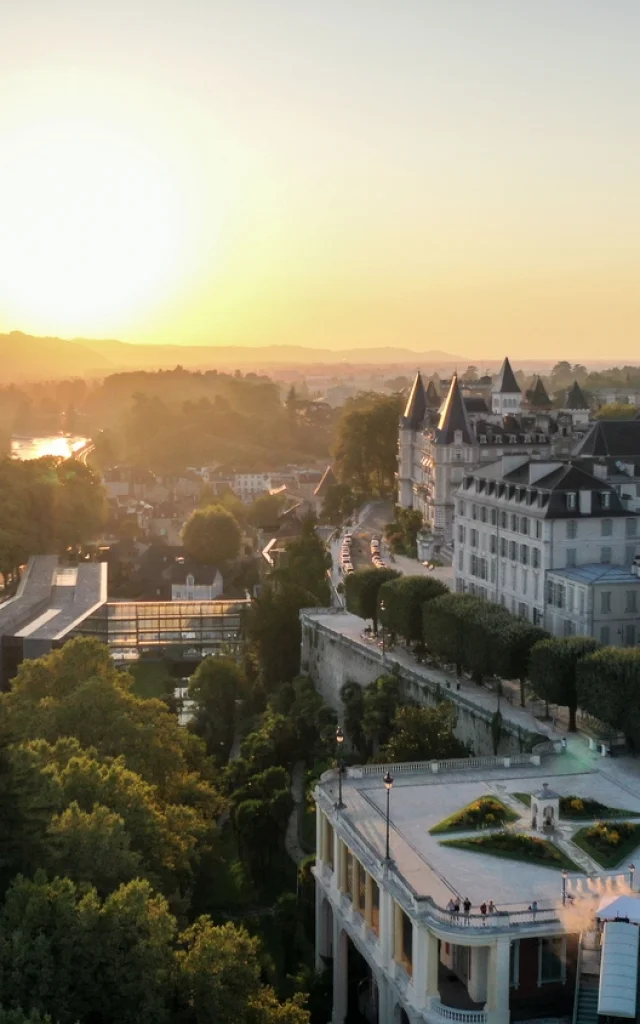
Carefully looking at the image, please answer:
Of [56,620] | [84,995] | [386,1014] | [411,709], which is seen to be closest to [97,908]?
[84,995]

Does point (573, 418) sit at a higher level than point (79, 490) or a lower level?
higher

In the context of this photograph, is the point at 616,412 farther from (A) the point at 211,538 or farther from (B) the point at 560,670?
(B) the point at 560,670

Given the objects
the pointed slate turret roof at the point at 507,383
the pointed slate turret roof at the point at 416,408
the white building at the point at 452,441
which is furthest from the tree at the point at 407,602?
the pointed slate turret roof at the point at 507,383

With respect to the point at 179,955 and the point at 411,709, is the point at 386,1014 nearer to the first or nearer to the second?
the point at 179,955

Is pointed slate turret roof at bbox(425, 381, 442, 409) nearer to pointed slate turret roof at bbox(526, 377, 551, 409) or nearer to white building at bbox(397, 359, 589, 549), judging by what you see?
white building at bbox(397, 359, 589, 549)

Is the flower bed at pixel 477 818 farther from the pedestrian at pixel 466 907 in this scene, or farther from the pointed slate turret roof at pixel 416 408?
the pointed slate turret roof at pixel 416 408
